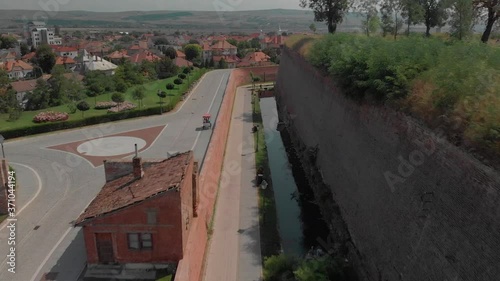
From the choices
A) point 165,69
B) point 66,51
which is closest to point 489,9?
point 165,69

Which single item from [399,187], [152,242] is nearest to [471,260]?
[399,187]

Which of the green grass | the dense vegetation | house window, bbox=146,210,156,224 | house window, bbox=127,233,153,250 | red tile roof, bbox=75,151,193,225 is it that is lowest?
the green grass

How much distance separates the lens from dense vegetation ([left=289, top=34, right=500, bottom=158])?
7.79 m

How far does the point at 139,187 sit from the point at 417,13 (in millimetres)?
20623

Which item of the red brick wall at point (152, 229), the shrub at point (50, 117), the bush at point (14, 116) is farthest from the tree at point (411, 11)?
the bush at point (14, 116)

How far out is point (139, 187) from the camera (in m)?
11.1

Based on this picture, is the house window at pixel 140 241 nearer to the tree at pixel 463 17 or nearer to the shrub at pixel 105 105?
the tree at pixel 463 17

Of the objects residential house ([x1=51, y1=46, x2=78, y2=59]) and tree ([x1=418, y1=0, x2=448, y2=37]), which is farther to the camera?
residential house ([x1=51, y1=46, x2=78, y2=59])

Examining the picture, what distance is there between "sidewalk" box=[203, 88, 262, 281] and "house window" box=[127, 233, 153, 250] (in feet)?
7.22

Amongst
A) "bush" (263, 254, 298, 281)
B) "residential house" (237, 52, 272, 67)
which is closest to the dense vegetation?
"bush" (263, 254, 298, 281)

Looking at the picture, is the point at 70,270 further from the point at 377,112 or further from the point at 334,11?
the point at 334,11

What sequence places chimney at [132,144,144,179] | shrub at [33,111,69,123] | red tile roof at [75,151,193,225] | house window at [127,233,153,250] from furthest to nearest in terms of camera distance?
shrub at [33,111,69,123] → chimney at [132,144,144,179] → house window at [127,233,153,250] → red tile roof at [75,151,193,225]

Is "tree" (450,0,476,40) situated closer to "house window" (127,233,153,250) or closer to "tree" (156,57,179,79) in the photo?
"house window" (127,233,153,250)

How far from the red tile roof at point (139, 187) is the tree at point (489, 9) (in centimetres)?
1494
